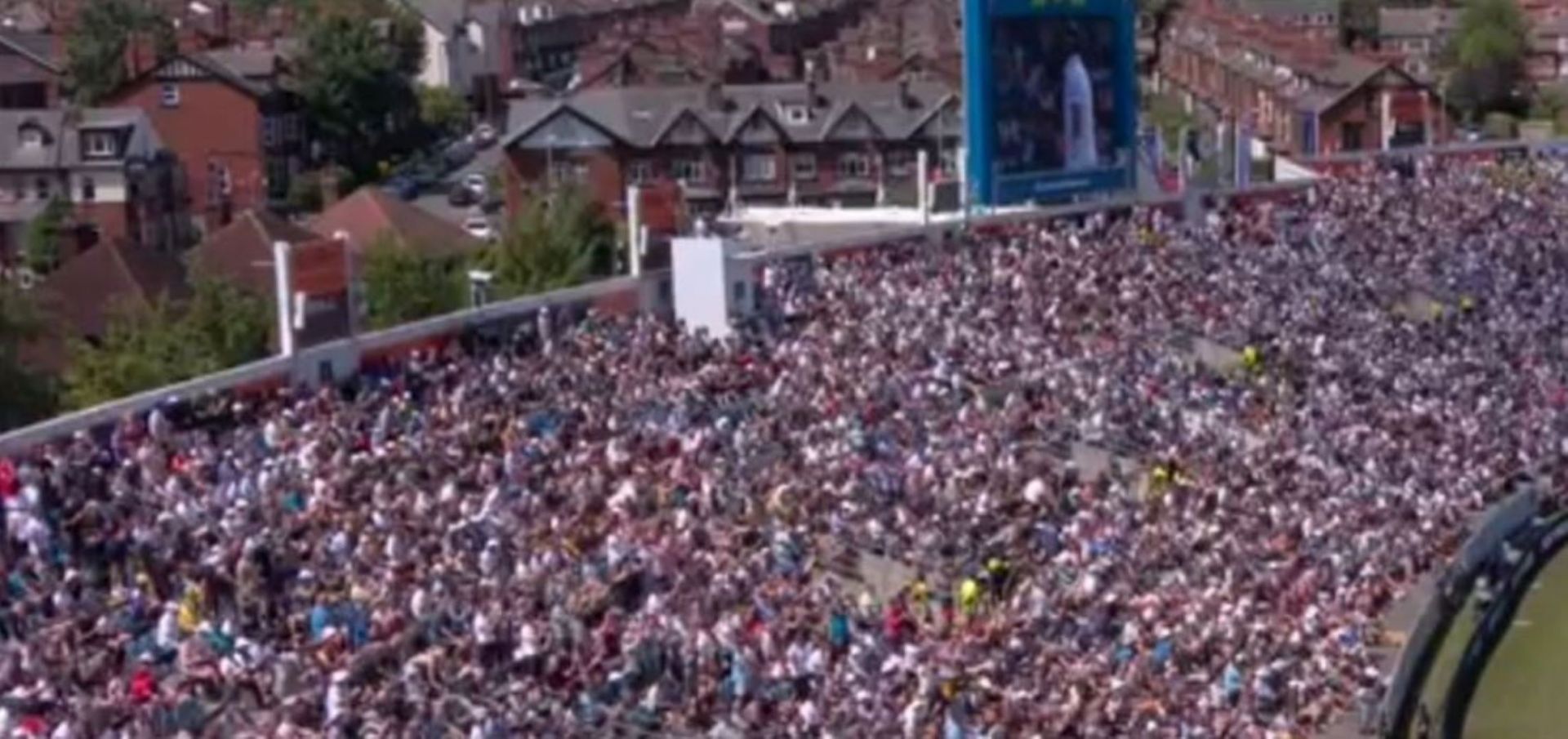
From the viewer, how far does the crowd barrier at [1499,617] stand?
81.6ft

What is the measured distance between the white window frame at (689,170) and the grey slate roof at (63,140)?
8.96m

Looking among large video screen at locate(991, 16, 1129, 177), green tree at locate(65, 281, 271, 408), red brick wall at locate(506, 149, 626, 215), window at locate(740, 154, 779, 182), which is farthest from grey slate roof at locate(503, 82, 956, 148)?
green tree at locate(65, 281, 271, 408)

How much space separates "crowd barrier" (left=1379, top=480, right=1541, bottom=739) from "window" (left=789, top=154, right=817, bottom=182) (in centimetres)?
2564

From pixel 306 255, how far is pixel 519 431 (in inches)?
116

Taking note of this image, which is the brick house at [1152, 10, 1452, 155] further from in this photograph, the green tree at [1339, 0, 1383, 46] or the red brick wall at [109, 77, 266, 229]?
the red brick wall at [109, 77, 266, 229]

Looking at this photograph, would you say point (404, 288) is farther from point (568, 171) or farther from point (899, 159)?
point (899, 159)

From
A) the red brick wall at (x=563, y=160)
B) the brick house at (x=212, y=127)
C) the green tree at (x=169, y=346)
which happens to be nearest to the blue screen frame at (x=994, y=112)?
the green tree at (x=169, y=346)

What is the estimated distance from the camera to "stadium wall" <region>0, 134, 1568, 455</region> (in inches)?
883

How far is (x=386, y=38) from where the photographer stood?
216ft

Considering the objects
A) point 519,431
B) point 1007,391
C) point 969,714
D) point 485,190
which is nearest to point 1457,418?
point 1007,391

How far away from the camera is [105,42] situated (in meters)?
66.1

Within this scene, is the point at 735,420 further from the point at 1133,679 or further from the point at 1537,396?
the point at 1537,396

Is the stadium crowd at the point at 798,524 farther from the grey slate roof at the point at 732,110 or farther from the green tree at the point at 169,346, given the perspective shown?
the grey slate roof at the point at 732,110

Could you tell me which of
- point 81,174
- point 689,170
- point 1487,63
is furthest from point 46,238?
point 1487,63
